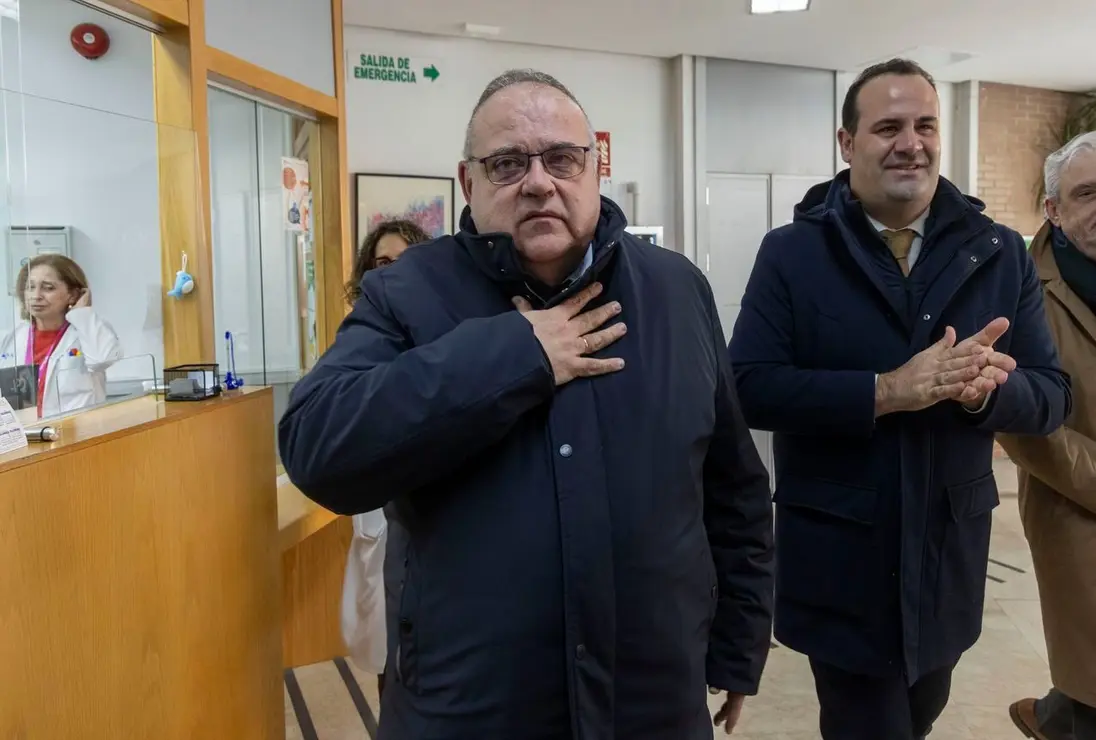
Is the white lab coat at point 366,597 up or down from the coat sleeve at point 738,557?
down

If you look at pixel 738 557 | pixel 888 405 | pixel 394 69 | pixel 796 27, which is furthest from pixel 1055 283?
pixel 394 69

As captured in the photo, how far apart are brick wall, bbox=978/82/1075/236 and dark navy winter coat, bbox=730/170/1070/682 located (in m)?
6.05

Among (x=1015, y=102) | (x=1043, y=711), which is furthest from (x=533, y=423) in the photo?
(x=1015, y=102)

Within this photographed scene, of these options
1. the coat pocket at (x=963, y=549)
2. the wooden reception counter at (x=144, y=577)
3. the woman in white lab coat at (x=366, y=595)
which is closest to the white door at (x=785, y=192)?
the woman in white lab coat at (x=366, y=595)

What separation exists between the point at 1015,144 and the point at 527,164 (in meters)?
7.26

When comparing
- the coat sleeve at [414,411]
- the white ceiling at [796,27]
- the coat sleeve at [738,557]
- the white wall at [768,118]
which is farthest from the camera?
the white wall at [768,118]

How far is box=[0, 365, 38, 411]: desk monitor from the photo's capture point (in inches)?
56.4

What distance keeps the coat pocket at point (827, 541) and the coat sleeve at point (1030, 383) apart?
0.28 metres

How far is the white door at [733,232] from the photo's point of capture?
6.00m

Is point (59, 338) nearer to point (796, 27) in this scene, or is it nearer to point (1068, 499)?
point (1068, 499)

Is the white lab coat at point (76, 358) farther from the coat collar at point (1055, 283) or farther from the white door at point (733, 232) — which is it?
the white door at point (733, 232)

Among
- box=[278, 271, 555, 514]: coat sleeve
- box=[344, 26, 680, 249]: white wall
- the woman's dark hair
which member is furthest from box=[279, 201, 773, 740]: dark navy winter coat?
box=[344, 26, 680, 249]: white wall

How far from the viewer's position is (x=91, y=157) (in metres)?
1.80

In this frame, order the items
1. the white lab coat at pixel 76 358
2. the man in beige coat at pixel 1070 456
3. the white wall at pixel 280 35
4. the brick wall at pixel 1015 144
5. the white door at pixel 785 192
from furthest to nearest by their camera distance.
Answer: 1. the brick wall at pixel 1015 144
2. the white door at pixel 785 192
3. the white wall at pixel 280 35
4. the man in beige coat at pixel 1070 456
5. the white lab coat at pixel 76 358
